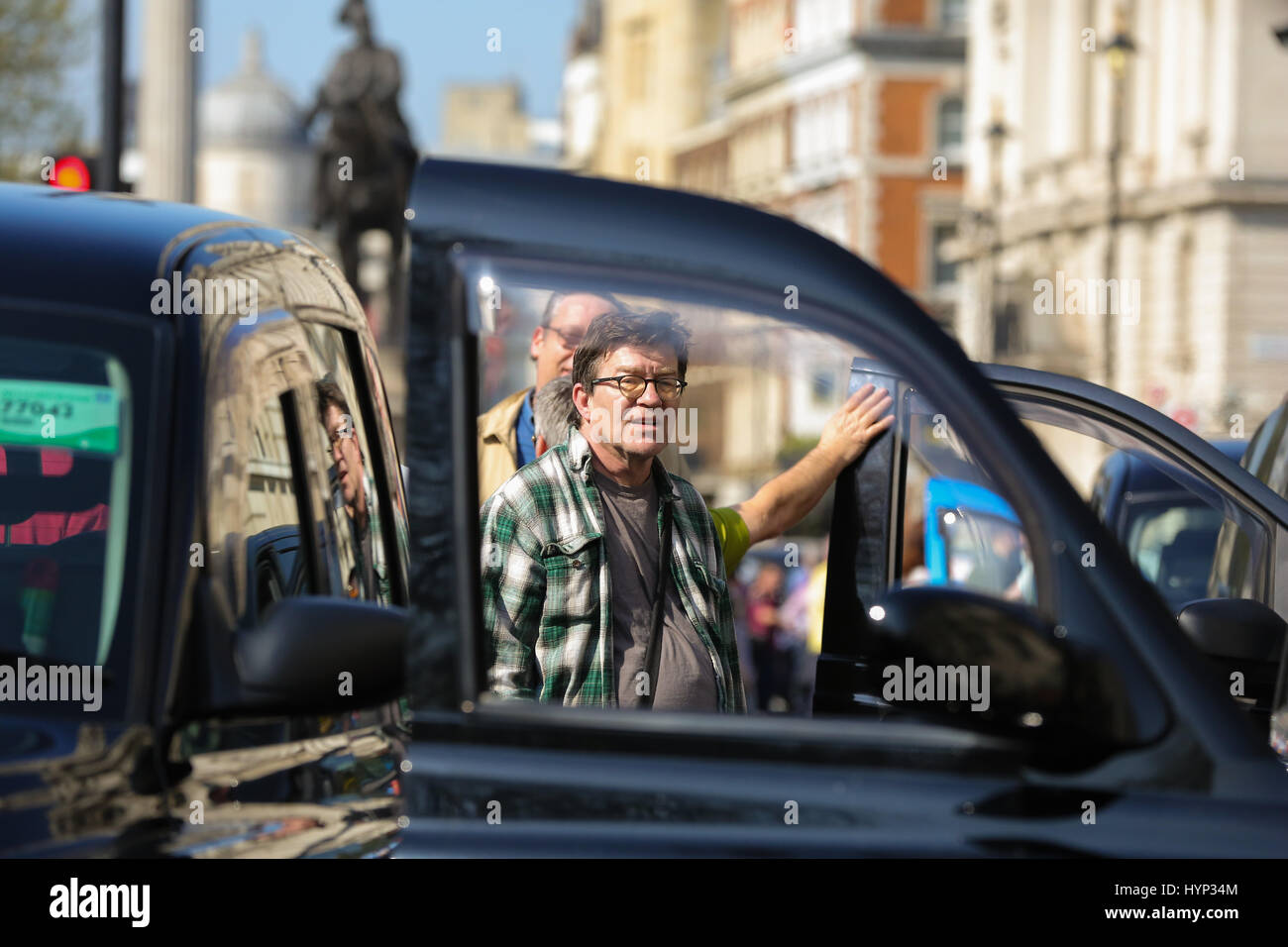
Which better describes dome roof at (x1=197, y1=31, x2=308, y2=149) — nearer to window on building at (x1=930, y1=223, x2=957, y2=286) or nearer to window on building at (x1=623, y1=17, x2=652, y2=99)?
window on building at (x1=623, y1=17, x2=652, y2=99)

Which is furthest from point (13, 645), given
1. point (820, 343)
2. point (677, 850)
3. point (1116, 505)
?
point (1116, 505)

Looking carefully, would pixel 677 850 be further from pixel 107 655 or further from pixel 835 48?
pixel 835 48

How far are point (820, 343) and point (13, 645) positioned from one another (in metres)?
1.15

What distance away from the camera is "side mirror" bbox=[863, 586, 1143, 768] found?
2.55 m

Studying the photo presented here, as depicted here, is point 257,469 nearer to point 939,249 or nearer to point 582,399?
point 582,399

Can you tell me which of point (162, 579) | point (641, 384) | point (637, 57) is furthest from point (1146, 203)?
point (637, 57)

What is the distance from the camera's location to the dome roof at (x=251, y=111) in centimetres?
14125

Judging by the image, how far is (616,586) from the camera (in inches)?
Answer: 130

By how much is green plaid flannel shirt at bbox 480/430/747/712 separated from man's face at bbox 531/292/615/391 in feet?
0.58

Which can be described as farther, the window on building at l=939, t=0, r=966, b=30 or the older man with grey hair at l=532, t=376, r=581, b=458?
the window on building at l=939, t=0, r=966, b=30

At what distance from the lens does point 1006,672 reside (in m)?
2.57

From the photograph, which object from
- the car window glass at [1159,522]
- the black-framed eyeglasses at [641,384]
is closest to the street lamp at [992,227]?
the car window glass at [1159,522]

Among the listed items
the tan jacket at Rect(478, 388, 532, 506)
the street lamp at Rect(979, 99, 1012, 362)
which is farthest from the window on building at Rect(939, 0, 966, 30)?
the tan jacket at Rect(478, 388, 532, 506)
